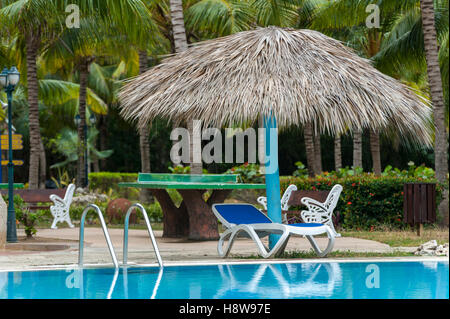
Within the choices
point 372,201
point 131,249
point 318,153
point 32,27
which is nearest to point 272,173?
point 131,249

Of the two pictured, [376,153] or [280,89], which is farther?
[376,153]

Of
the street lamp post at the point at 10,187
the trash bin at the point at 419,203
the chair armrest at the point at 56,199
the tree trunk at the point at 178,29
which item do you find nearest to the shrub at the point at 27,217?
the street lamp post at the point at 10,187

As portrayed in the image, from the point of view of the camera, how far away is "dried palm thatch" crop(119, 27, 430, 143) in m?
10.3

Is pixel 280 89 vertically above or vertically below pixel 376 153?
Answer: above

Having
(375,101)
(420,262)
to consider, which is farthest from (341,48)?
(420,262)

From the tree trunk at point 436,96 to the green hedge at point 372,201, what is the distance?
50 centimetres

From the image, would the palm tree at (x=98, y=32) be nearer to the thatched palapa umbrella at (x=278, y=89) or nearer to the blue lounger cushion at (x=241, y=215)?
the thatched palapa umbrella at (x=278, y=89)

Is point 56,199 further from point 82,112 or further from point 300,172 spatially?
point 82,112

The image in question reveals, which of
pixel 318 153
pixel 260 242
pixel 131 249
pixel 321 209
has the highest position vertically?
pixel 318 153

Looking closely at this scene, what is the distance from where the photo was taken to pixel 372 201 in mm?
15492

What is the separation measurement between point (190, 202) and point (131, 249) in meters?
1.85

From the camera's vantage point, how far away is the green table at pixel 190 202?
13.3 meters

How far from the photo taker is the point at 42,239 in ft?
47.1

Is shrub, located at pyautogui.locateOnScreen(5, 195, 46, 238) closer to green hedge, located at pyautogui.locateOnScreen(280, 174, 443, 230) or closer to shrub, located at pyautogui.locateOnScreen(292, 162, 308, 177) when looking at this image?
green hedge, located at pyautogui.locateOnScreen(280, 174, 443, 230)
